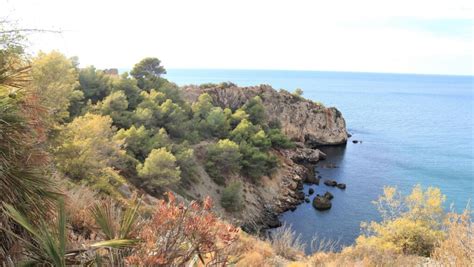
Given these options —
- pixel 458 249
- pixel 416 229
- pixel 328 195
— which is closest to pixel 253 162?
pixel 328 195

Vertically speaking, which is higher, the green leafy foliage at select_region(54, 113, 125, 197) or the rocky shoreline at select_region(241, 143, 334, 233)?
the green leafy foliage at select_region(54, 113, 125, 197)

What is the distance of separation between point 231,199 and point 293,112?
96.3ft

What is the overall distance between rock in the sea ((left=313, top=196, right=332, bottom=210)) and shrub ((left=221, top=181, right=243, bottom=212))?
710cm

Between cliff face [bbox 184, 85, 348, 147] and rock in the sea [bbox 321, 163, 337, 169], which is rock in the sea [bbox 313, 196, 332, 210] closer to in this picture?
rock in the sea [bbox 321, 163, 337, 169]

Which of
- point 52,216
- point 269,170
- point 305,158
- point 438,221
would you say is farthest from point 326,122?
point 52,216

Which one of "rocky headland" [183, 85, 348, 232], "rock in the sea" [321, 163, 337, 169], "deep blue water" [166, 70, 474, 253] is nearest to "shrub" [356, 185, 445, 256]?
"deep blue water" [166, 70, 474, 253]

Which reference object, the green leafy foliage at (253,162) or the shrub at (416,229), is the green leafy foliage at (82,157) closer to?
the shrub at (416,229)

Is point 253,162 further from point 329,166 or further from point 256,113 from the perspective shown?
point 329,166

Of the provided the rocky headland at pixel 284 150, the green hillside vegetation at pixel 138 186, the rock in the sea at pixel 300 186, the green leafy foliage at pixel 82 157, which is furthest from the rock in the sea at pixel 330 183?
the green leafy foliage at pixel 82 157

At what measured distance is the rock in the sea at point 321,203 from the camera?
33.3 metres

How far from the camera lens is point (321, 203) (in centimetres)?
3356

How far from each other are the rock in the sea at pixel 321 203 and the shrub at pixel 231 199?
7099 mm

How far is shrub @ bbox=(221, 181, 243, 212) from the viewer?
99.8 feet

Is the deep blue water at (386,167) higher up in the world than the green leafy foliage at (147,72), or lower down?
lower down
